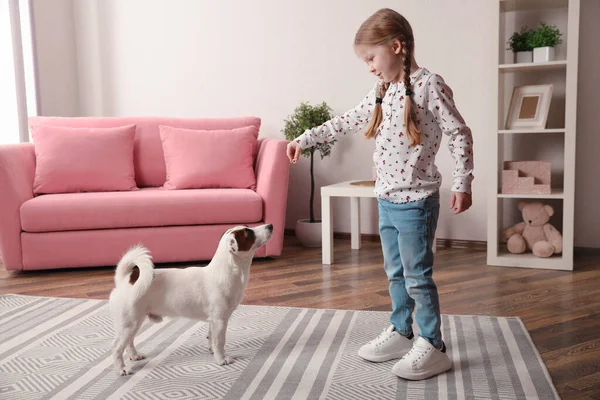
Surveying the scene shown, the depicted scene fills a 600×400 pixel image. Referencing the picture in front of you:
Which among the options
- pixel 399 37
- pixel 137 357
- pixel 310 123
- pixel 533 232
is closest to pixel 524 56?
pixel 533 232

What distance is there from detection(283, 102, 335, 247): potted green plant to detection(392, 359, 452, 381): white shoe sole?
1.97 metres

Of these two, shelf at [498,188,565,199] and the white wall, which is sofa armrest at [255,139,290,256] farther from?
shelf at [498,188,565,199]

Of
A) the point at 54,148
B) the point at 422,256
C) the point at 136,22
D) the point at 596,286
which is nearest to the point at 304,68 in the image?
the point at 136,22

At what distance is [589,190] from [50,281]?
2.91 metres

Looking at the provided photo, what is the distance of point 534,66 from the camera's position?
3.02 metres

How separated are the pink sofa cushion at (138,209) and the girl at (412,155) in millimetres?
1496

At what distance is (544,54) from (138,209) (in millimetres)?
2225

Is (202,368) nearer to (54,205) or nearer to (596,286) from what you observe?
(54,205)

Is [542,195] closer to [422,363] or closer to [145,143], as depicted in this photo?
[422,363]

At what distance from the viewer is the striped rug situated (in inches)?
62.2

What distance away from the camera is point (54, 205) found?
2980mm

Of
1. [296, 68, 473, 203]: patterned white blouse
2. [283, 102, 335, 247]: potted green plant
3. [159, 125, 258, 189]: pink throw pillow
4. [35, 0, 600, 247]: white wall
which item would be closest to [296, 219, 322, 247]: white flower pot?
[283, 102, 335, 247]: potted green plant

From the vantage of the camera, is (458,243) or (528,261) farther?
(458,243)

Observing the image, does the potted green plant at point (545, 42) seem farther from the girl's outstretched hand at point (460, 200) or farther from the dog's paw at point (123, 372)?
the dog's paw at point (123, 372)
